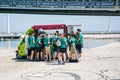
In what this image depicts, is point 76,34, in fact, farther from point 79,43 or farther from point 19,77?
point 19,77

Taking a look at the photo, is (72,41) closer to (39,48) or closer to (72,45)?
(72,45)

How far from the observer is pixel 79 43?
47.6ft

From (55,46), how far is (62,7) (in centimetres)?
5398

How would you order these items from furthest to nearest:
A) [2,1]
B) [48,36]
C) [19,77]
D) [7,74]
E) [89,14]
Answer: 1. [2,1]
2. [89,14]
3. [48,36]
4. [7,74]
5. [19,77]

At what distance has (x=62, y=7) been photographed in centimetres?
6762

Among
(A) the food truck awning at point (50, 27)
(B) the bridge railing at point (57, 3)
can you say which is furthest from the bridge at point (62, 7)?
(A) the food truck awning at point (50, 27)

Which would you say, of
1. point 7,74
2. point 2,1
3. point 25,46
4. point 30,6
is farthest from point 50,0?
point 7,74

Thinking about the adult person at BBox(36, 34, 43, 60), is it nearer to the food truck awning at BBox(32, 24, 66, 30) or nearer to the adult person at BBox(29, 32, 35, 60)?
the adult person at BBox(29, 32, 35, 60)

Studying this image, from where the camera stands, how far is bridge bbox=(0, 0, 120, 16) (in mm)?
64250

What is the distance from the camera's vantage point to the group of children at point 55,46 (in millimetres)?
13680

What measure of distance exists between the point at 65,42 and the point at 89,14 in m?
51.8

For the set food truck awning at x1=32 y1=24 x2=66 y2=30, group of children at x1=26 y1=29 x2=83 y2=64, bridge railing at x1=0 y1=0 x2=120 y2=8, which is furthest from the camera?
bridge railing at x1=0 y1=0 x2=120 y2=8

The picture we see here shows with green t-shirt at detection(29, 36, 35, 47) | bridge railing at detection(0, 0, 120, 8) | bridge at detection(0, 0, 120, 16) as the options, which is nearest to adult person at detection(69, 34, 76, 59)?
green t-shirt at detection(29, 36, 35, 47)

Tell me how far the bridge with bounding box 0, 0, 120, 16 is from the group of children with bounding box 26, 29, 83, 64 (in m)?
49.8
